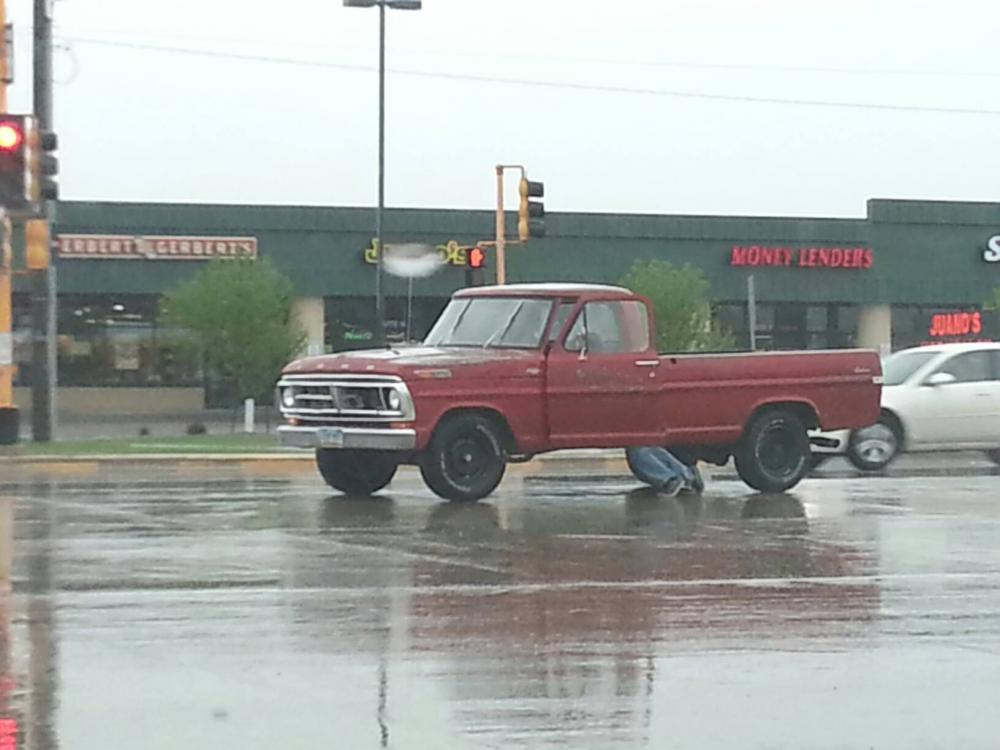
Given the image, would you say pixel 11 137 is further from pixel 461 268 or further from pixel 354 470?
pixel 461 268

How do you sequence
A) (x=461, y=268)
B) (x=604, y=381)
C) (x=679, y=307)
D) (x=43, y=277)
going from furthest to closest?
(x=461, y=268), (x=679, y=307), (x=43, y=277), (x=604, y=381)

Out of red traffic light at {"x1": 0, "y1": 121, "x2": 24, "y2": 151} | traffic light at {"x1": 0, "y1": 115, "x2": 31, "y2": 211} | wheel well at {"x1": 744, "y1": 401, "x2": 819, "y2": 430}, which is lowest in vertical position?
wheel well at {"x1": 744, "y1": 401, "x2": 819, "y2": 430}

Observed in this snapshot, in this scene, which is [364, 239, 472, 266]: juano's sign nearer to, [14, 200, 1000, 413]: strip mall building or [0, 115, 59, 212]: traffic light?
[14, 200, 1000, 413]: strip mall building

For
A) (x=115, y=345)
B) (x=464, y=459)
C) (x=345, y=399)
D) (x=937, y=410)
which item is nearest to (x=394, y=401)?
(x=345, y=399)

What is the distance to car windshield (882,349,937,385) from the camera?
954 inches

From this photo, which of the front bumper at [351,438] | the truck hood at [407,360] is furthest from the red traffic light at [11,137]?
the front bumper at [351,438]

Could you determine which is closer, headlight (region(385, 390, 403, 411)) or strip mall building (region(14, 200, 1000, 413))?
headlight (region(385, 390, 403, 411))

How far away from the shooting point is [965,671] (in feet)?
29.0

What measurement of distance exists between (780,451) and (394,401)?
14.7 feet

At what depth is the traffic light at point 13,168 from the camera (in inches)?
878

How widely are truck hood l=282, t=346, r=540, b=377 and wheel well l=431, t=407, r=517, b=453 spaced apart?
430 mm

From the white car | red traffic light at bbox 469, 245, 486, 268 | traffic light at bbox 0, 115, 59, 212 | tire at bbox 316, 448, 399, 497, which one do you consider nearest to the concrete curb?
the white car

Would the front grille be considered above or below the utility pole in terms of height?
below

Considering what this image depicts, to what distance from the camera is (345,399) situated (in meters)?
17.4
